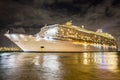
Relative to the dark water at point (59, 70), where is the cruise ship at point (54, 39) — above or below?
above

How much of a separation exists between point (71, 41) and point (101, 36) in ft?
68.3

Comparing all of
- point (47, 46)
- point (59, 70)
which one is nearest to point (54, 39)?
point (47, 46)

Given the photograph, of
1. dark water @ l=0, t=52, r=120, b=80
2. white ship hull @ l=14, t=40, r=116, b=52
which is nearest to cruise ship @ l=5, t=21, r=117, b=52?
white ship hull @ l=14, t=40, r=116, b=52

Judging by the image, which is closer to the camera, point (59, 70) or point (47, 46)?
point (59, 70)

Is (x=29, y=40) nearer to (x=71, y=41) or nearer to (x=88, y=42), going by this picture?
(x=71, y=41)

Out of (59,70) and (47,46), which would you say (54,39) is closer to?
(47,46)

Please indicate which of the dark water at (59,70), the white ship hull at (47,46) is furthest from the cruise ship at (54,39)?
the dark water at (59,70)

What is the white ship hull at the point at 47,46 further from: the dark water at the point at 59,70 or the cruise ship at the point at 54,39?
the dark water at the point at 59,70

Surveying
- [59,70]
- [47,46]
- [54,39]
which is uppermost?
[54,39]

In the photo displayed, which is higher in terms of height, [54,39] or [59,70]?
[54,39]

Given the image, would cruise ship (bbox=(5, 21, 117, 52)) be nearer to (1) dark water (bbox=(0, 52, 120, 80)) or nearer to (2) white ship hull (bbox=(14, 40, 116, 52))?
(2) white ship hull (bbox=(14, 40, 116, 52))

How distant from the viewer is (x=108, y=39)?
3425 inches

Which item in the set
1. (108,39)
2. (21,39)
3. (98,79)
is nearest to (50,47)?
(21,39)

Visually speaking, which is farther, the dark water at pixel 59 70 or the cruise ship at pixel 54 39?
the cruise ship at pixel 54 39
